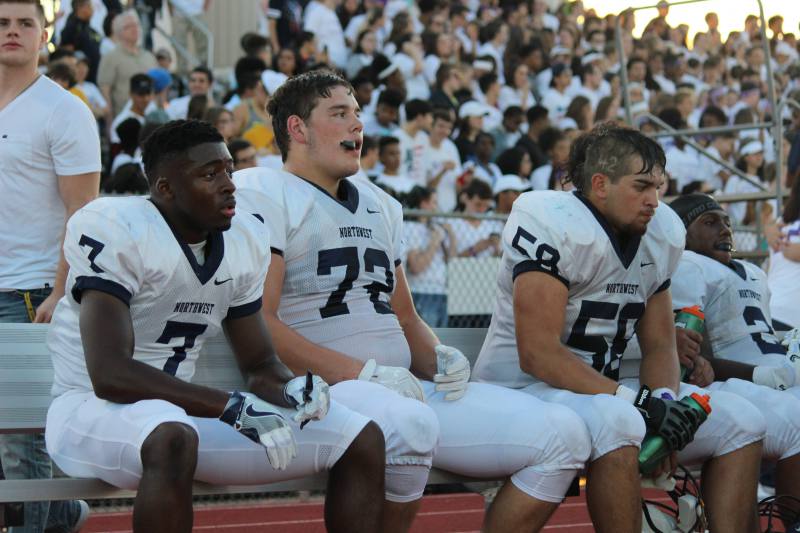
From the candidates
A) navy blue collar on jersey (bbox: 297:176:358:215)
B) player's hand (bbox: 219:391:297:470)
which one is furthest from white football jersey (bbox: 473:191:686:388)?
player's hand (bbox: 219:391:297:470)

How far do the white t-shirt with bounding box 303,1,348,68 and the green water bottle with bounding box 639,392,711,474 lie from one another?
8206mm

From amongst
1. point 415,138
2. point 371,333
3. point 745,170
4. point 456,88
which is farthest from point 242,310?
point 745,170

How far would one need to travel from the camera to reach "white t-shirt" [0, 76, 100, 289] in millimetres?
3963

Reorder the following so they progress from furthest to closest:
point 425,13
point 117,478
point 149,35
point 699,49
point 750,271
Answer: point 699,49
point 425,13
point 149,35
point 750,271
point 117,478

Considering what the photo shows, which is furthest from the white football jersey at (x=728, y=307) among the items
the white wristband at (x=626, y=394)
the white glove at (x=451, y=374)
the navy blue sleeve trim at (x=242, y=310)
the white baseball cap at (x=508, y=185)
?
the white baseball cap at (x=508, y=185)

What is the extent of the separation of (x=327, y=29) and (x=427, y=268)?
5.04 meters

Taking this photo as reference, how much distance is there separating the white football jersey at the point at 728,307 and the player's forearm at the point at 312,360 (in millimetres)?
1550

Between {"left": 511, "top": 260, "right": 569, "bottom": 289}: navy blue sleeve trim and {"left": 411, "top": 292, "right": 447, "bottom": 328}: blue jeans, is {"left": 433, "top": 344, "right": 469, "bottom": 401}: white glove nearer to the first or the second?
{"left": 511, "top": 260, "right": 569, "bottom": 289}: navy blue sleeve trim

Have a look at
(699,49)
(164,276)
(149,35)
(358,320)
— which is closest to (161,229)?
(164,276)

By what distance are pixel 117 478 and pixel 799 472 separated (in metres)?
2.37

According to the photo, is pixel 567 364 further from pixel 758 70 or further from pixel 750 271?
pixel 758 70

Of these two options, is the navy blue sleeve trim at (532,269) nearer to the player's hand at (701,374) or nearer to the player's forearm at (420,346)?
the player's forearm at (420,346)

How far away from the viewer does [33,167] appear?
13.1 feet

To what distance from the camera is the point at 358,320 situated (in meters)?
3.82
